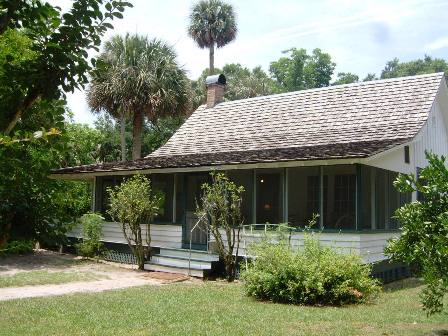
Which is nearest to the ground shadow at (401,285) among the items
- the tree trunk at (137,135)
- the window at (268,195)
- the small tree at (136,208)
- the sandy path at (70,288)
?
the window at (268,195)

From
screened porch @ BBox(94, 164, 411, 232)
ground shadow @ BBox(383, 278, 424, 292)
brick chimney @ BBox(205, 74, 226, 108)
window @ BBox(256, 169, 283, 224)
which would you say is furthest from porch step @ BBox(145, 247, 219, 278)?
brick chimney @ BBox(205, 74, 226, 108)

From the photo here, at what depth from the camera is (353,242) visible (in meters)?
12.2

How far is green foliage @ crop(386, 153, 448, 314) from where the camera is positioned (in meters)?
6.52

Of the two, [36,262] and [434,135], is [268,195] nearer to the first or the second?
[434,135]

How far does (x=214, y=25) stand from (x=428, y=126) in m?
28.6

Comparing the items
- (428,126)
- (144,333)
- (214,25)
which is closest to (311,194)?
(428,126)

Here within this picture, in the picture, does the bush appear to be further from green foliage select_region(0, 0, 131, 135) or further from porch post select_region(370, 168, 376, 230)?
green foliage select_region(0, 0, 131, 135)

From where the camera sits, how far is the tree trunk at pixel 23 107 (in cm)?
236

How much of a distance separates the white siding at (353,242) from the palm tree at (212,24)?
103ft

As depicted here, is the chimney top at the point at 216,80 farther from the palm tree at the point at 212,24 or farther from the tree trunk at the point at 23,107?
the tree trunk at the point at 23,107

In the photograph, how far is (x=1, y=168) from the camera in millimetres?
2373

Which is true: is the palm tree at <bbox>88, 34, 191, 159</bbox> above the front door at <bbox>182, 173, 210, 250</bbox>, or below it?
above

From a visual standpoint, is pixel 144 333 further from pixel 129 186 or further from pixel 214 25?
pixel 214 25

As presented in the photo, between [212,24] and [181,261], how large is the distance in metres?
31.3
